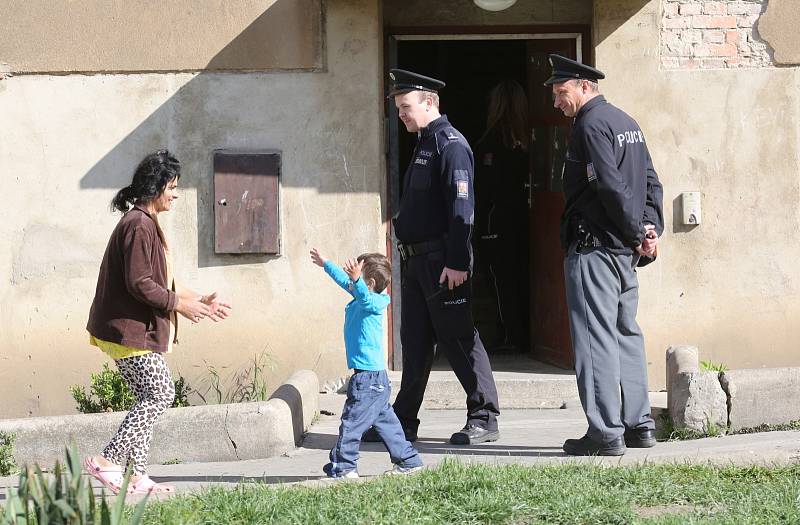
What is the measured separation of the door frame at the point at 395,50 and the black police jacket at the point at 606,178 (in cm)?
259

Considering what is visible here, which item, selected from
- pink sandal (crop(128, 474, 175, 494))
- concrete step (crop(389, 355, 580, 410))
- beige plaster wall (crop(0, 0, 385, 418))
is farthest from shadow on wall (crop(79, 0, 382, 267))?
pink sandal (crop(128, 474, 175, 494))

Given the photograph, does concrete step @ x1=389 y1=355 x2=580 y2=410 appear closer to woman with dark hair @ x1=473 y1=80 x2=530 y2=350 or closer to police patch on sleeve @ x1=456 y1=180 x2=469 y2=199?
woman with dark hair @ x1=473 y1=80 x2=530 y2=350

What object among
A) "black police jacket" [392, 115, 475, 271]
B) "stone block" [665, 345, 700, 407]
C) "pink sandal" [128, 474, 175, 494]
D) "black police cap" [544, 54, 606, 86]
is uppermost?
"black police cap" [544, 54, 606, 86]

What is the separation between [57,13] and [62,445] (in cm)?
338

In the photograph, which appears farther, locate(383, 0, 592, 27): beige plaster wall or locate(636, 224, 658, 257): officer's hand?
locate(383, 0, 592, 27): beige plaster wall

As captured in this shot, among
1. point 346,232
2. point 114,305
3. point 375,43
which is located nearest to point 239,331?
point 346,232

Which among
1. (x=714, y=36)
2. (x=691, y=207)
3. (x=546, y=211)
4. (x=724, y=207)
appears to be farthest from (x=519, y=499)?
(x=714, y=36)

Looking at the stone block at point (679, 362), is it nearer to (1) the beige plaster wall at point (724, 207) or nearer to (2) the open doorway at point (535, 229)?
(1) the beige plaster wall at point (724, 207)

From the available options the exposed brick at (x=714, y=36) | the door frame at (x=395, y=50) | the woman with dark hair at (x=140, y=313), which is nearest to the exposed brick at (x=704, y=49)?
the exposed brick at (x=714, y=36)

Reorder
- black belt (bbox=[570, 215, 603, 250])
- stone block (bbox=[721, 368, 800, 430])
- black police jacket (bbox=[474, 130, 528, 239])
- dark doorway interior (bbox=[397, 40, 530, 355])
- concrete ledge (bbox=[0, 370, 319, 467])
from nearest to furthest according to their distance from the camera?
black belt (bbox=[570, 215, 603, 250]), concrete ledge (bbox=[0, 370, 319, 467]), stone block (bbox=[721, 368, 800, 430]), black police jacket (bbox=[474, 130, 528, 239]), dark doorway interior (bbox=[397, 40, 530, 355])

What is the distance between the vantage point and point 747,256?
8734mm

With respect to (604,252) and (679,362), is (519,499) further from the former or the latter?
(679,362)

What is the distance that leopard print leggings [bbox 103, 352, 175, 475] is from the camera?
577cm

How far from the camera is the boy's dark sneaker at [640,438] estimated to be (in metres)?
6.44
